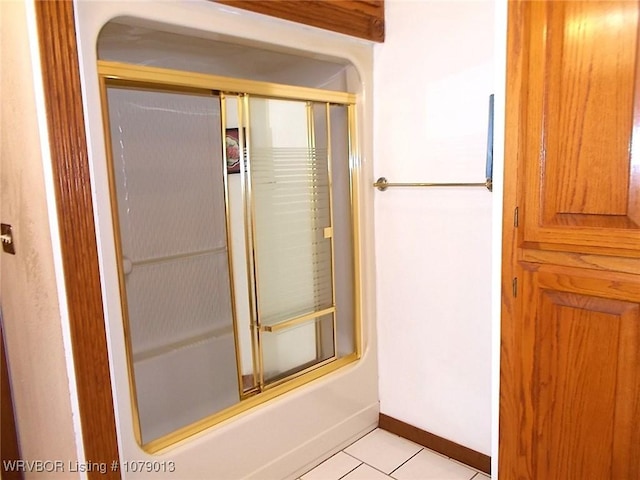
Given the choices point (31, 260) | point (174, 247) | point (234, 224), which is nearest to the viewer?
point (31, 260)

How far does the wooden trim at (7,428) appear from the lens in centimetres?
164

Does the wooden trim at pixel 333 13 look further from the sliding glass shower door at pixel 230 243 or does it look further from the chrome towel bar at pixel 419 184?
the chrome towel bar at pixel 419 184

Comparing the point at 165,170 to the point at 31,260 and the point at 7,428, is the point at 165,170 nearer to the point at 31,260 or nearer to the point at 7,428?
the point at 31,260

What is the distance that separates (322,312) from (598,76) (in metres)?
1.49

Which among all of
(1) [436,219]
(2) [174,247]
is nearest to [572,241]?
(1) [436,219]

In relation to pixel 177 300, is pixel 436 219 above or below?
above

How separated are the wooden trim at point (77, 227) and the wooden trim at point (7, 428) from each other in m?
0.59

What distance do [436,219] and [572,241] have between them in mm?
872

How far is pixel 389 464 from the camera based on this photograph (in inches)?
75.5

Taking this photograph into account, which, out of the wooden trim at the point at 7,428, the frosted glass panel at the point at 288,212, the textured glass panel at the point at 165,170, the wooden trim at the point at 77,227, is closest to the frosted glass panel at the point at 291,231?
the frosted glass panel at the point at 288,212

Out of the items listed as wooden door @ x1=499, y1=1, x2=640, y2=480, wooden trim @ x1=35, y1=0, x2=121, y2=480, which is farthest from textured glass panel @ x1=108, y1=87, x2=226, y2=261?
wooden door @ x1=499, y1=1, x2=640, y2=480

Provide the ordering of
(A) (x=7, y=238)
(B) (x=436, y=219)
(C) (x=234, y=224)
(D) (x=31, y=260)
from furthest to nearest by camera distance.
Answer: (C) (x=234, y=224) → (B) (x=436, y=219) → (A) (x=7, y=238) → (D) (x=31, y=260)

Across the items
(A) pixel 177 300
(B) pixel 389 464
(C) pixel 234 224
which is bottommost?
(B) pixel 389 464

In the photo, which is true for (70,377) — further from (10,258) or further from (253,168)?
(253,168)
